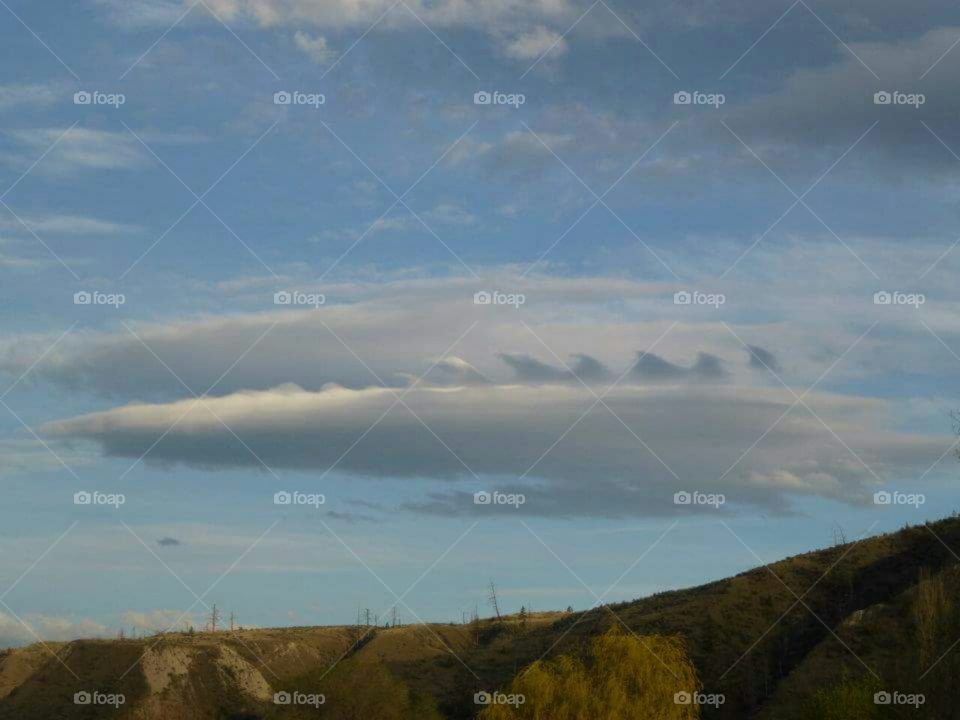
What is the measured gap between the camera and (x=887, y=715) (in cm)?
6419

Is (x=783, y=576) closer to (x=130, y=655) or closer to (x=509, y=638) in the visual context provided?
(x=509, y=638)

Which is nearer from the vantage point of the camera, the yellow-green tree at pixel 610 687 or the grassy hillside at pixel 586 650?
the yellow-green tree at pixel 610 687

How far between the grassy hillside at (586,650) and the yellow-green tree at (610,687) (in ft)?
3.80

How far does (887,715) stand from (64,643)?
248 ft

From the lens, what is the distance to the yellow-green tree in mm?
64812

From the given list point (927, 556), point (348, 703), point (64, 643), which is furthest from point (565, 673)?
point (64, 643)

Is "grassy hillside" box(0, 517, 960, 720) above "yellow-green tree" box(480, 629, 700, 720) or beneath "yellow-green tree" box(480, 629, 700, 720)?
above

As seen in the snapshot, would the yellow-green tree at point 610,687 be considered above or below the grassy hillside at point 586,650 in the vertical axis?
below

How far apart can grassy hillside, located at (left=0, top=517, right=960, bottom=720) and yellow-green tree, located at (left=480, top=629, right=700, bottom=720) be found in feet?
3.80

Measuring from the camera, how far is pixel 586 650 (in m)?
76.8

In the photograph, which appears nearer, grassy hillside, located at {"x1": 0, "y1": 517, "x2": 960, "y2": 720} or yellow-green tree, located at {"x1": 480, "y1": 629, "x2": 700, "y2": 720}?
yellow-green tree, located at {"x1": 480, "y1": 629, "x2": 700, "y2": 720}

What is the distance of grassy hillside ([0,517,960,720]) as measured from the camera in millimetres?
77312

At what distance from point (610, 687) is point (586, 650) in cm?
1115

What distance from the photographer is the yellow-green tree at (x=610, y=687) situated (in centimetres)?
6481
